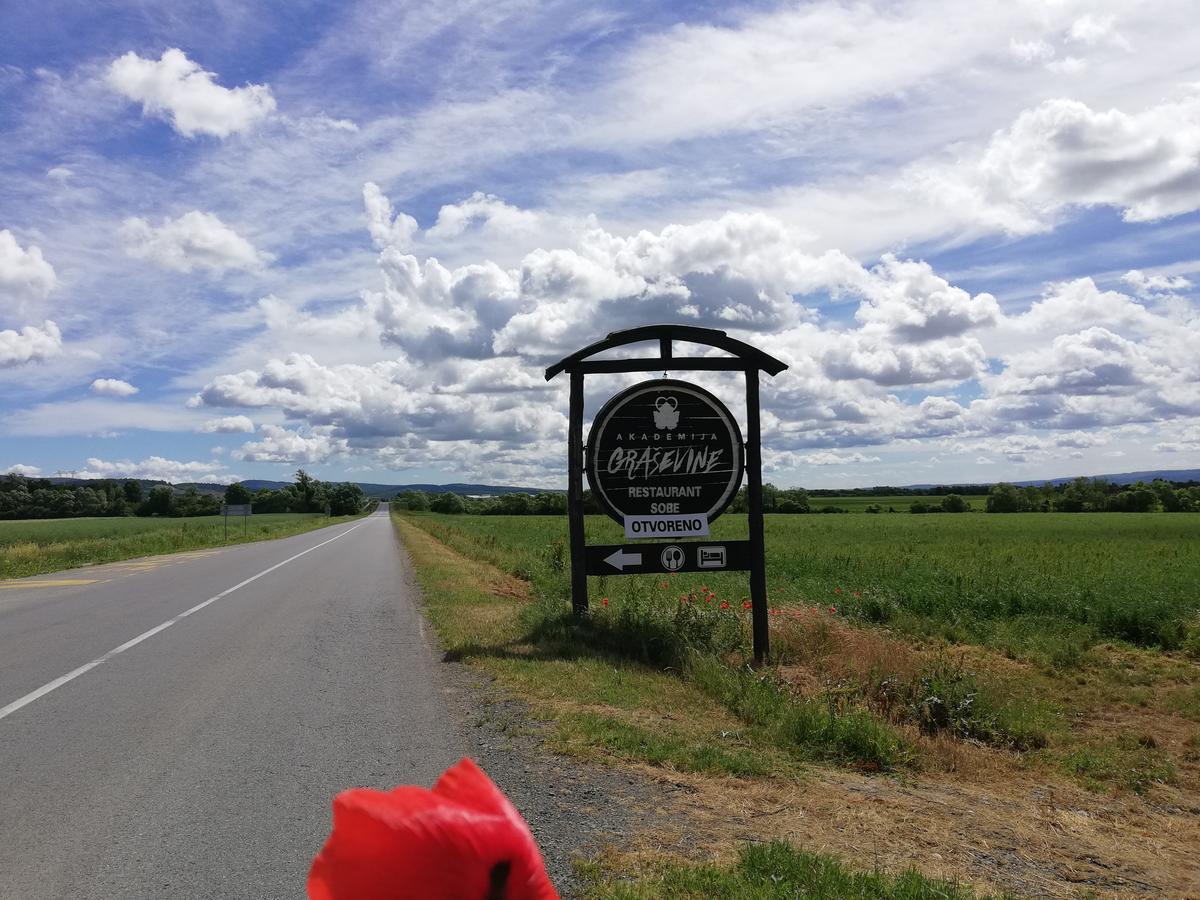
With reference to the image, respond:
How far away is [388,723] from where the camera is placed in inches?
269

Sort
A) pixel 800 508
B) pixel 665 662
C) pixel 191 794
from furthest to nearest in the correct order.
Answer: pixel 800 508 < pixel 665 662 < pixel 191 794

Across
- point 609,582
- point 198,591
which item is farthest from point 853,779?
point 198,591

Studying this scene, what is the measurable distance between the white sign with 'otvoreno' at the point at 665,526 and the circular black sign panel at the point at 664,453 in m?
0.06

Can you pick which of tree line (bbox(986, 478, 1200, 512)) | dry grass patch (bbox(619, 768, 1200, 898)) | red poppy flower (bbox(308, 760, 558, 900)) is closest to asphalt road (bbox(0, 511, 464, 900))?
dry grass patch (bbox(619, 768, 1200, 898))

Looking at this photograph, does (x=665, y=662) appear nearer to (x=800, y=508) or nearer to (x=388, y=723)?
(x=388, y=723)

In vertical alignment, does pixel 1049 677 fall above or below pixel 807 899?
below

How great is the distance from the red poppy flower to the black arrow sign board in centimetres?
928

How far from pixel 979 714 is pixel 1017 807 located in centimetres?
231

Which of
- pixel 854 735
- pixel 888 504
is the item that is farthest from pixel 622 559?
pixel 888 504

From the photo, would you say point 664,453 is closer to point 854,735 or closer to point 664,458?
point 664,458

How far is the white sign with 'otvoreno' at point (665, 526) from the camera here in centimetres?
1015

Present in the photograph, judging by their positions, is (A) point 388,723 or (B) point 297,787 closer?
(B) point 297,787

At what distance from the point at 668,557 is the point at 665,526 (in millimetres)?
365

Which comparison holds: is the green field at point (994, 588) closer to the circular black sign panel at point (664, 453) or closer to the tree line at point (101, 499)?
the circular black sign panel at point (664, 453)
